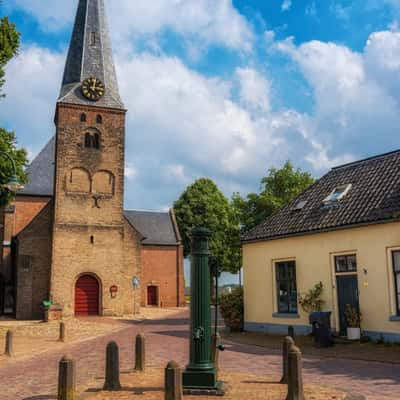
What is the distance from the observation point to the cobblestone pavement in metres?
8.95

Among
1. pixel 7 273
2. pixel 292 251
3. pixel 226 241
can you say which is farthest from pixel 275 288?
pixel 226 241

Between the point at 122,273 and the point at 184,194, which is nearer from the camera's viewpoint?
the point at 122,273

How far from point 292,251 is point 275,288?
1.66 metres

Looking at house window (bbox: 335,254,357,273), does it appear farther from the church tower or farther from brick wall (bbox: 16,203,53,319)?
brick wall (bbox: 16,203,53,319)

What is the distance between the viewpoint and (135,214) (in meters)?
48.9

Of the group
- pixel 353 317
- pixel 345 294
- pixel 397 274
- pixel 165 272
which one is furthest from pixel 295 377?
pixel 165 272

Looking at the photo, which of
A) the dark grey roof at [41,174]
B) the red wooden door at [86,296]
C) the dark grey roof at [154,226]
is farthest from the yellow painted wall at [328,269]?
Result: the dark grey roof at [154,226]

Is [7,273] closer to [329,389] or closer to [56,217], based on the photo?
[56,217]

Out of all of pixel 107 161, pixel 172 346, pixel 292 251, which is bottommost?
pixel 172 346

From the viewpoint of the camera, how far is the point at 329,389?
8570 mm

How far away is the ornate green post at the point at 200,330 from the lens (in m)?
8.14

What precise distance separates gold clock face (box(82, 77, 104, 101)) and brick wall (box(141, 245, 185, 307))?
16.8 m

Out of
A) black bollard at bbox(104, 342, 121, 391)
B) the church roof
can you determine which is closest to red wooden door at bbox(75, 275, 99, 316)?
the church roof

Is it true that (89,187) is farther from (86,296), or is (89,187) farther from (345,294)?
(345,294)
